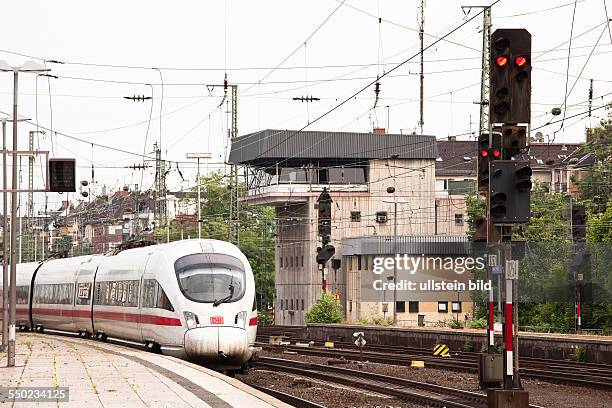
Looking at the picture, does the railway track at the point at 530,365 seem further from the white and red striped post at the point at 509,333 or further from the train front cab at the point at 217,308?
the white and red striped post at the point at 509,333

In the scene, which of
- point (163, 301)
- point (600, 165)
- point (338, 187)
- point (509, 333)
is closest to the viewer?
point (509, 333)

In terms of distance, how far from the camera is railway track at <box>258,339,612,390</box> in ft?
95.5

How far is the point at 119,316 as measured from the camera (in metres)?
37.1

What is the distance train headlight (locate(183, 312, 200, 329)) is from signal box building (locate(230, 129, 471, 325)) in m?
56.6

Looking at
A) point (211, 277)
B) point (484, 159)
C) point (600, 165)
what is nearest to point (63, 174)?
point (211, 277)

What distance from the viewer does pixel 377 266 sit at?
83.4 m

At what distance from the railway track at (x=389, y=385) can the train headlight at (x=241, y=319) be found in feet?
8.98

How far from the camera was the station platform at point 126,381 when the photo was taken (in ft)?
59.7

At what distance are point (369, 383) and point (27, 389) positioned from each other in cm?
1159

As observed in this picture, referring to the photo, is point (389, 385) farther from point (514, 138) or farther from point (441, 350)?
point (441, 350)

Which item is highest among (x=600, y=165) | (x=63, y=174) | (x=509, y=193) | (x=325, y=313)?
(x=600, y=165)

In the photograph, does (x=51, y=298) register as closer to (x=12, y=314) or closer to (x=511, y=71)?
(x=12, y=314)

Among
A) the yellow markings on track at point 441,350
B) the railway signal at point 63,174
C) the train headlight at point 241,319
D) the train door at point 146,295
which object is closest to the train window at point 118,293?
the train door at point 146,295

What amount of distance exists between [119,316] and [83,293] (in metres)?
7.25
